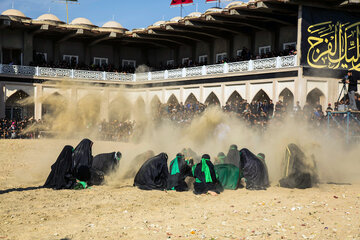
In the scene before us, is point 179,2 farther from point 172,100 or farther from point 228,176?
point 228,176

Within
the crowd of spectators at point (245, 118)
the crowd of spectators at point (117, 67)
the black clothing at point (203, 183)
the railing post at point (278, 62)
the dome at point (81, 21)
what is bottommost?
A: the black clothing at point (203, 183)

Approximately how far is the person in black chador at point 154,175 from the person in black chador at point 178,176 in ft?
0.61

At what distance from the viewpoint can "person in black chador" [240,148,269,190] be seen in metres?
10.8

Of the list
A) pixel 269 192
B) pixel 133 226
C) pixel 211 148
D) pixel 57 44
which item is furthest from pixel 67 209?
pixel 57 44

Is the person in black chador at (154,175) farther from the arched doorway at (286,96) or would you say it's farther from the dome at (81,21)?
the dome at (81,21)

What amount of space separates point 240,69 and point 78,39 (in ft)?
48.0

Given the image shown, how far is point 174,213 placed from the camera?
829 centimetres

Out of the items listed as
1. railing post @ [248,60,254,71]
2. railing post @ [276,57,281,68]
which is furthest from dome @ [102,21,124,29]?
railing post @ [276,57,281,68]

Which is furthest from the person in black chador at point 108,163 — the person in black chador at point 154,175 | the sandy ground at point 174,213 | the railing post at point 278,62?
the railing post at point 278,62

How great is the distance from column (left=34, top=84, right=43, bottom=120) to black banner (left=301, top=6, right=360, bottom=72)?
56.9 feet

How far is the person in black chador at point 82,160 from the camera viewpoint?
1095 cm

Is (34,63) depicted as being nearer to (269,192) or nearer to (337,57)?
(337,57)

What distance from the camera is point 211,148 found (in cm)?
1702

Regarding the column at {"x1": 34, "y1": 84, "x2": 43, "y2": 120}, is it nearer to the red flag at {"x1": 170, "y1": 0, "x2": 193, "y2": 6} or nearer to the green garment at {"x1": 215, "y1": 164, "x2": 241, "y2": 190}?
the red flag at {"x1": 170, "y1": 0, "x2": 193, "y2": 6}
